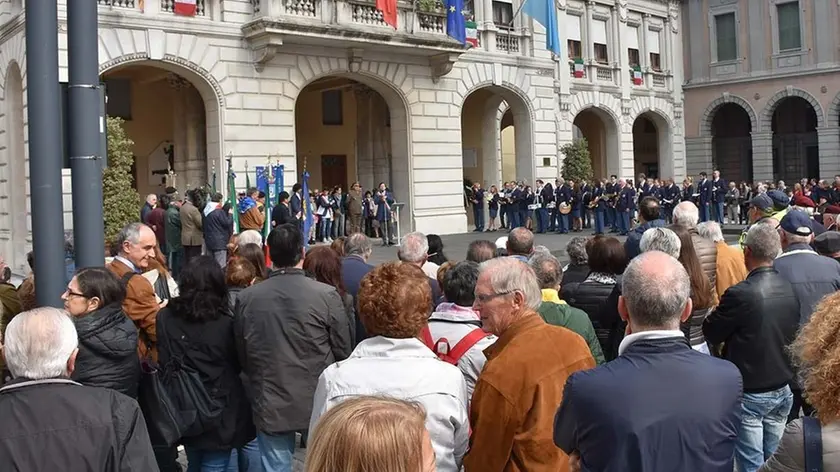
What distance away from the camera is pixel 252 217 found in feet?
53.6

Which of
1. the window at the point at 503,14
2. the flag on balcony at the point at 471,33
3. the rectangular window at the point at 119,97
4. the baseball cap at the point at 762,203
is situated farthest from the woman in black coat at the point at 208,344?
the window at the point at 503,14

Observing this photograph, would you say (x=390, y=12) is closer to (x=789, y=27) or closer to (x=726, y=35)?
(x=726, y=35)

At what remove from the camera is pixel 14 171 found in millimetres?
21391

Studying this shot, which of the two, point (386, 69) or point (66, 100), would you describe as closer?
point (66, 100)

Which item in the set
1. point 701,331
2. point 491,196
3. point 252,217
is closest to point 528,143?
point 491,196

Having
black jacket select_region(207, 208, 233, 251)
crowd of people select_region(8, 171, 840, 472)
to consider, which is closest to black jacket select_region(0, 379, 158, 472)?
crowd of people select_region(8, 171, 840, 472)

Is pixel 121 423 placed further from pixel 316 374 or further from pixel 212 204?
pixel 212 204

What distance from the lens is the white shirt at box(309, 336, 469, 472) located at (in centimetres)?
332

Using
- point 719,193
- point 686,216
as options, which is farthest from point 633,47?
point 686,216

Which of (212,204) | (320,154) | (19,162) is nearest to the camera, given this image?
(212,204)

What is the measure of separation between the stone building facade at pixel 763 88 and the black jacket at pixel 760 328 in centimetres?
3659

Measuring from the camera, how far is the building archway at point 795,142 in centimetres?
4224

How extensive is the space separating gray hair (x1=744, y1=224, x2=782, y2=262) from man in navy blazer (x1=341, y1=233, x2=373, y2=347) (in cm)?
260

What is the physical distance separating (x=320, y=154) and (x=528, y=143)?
7.02 meters
